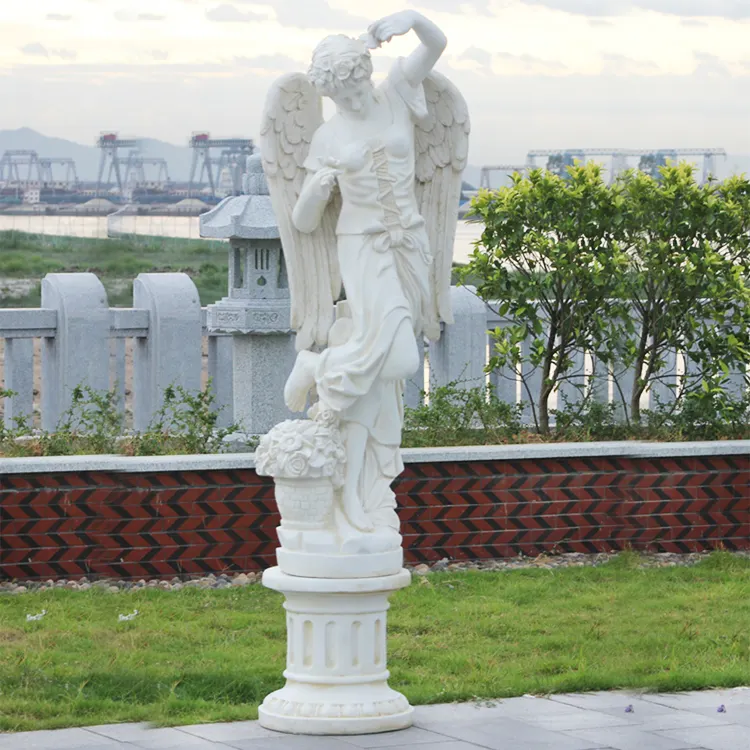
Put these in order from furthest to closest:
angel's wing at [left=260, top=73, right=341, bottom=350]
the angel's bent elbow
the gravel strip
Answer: the gravel strip, angel's wing at [left=260, top=73, right=341, bottom=350], the angel's bent elbow

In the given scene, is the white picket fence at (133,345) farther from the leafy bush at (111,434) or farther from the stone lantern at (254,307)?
the leafy bush at (111,434)

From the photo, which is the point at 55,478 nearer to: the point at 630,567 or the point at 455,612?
the point at 455,612

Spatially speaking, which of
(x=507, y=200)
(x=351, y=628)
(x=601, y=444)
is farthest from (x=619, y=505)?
→ (x=351, y=628)

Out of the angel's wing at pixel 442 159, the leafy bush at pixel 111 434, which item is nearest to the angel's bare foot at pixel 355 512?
the angel's wing at pixel 442 159

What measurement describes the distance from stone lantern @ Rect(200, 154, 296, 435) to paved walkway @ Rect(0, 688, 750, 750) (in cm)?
506

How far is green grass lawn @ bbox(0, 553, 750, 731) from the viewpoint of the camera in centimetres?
775

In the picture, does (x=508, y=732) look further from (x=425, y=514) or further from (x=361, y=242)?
(x=425, y=514)

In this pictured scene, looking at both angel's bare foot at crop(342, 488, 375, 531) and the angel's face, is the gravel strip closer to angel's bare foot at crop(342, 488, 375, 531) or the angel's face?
angel's bare foot at crop(342, 488, 375, 531)

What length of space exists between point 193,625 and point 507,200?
4409mm

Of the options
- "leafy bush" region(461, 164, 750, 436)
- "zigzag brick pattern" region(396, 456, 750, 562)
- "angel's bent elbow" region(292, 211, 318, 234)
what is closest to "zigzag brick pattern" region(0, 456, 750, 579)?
"zigzag brick pattern" region(396, 456, 750, 562)

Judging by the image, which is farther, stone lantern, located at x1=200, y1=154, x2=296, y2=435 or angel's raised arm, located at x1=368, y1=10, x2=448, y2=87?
stone lantern, located at x1=200, y1=154, x2=296, y2=435

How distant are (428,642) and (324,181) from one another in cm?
280

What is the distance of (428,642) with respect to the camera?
29.4ft

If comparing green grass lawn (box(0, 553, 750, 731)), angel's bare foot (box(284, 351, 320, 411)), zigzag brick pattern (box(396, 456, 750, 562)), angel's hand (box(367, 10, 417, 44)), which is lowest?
green grass lawn (box(0, 553, 750, 731))
